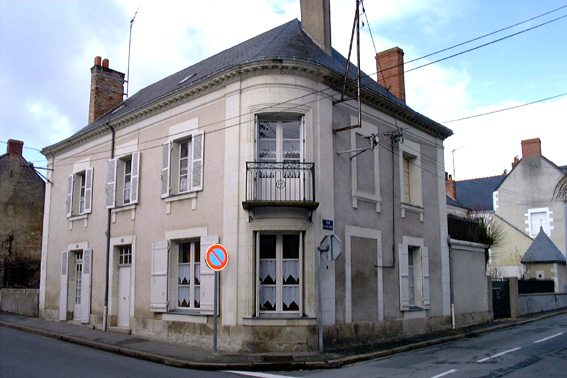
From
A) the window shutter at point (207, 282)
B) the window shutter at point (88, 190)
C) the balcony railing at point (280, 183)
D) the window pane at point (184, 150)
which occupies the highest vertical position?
the window pane at point (184, 150)

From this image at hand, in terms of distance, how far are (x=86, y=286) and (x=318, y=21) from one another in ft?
37.9

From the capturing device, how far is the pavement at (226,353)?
10.7m

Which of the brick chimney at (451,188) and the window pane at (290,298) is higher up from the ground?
the brick chimney at (451,188)

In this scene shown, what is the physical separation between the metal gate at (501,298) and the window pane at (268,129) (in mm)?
13112

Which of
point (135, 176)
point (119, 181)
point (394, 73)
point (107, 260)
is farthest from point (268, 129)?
point (394, 73)

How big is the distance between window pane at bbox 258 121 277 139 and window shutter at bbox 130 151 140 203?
512 cm

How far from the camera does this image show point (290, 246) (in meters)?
12.7

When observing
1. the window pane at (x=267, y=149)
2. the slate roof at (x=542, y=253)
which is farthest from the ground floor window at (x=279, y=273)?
the slate roof at (x=542, y=253)

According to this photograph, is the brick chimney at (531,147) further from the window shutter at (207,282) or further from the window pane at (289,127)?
the window shutter at (207,282)

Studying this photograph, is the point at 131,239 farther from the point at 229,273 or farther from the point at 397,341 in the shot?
the point at 397,341

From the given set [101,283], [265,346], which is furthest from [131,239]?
[265,346]

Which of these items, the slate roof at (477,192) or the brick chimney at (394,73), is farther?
the slate roof at (477,192)

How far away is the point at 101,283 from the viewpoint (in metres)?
17.3

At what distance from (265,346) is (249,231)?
2.64 meters
